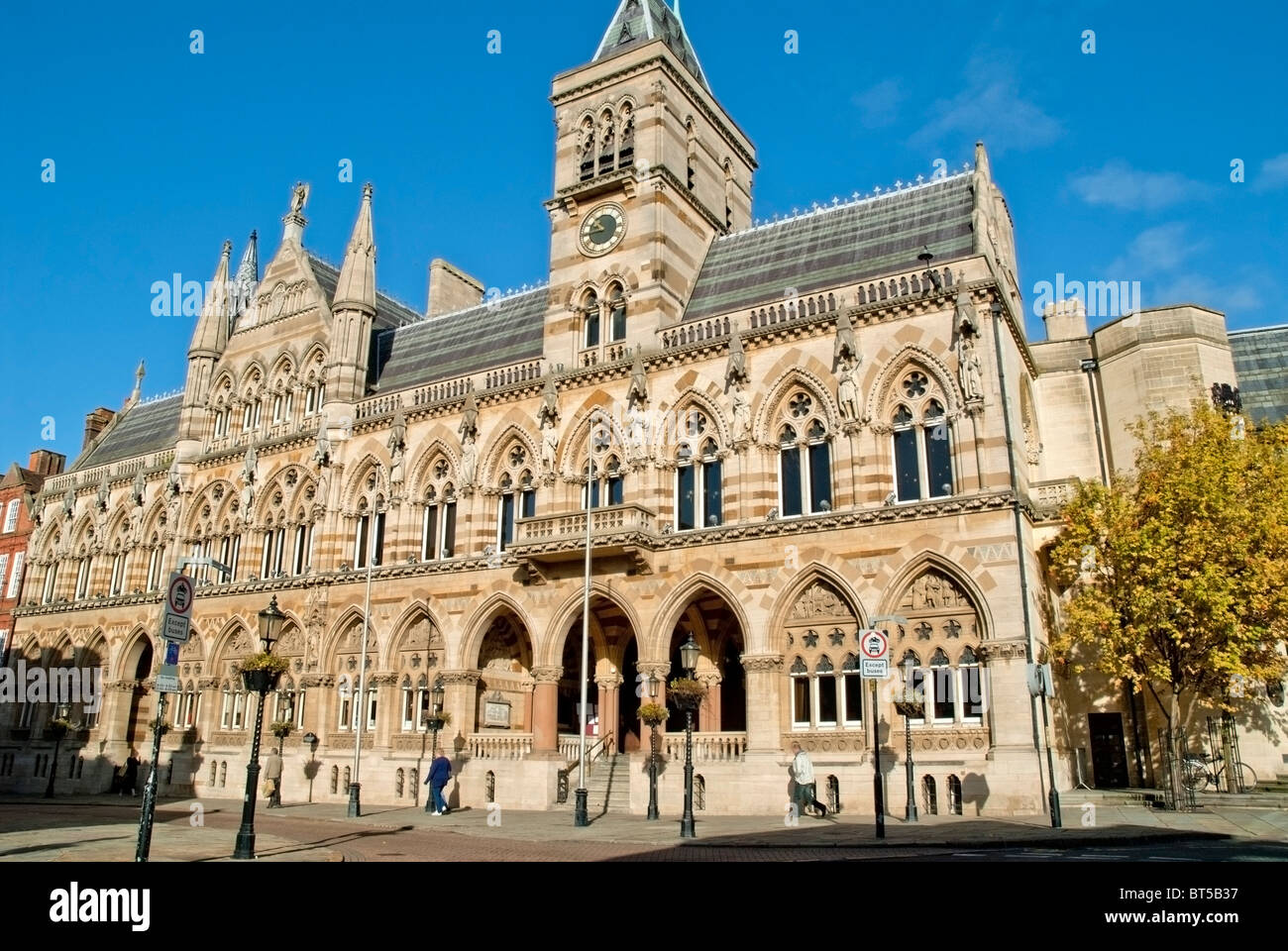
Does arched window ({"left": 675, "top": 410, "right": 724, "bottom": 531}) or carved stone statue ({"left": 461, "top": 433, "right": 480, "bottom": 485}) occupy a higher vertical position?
carved stone statue ({"left": 461, "top": 433, "right": 480, "bottom": 485})

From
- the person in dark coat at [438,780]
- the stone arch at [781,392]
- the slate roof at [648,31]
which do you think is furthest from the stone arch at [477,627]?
the slate roof at [648,31]

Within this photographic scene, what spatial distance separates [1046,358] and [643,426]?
14.9 m

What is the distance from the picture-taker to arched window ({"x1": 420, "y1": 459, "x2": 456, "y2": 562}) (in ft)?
124

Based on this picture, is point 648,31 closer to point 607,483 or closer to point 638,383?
point 638,383

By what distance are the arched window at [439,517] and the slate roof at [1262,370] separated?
28.6 meters

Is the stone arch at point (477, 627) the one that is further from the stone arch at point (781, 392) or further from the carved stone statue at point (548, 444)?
the stone arch at point (781, 392)

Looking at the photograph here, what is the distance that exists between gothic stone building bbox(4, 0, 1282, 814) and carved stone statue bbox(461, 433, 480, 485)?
113 millimetres

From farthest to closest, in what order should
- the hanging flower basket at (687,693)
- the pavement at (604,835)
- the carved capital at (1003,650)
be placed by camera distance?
the carved capital at (1003,650)
the hanging flower basket at (687,693)
the pavement at (604,835)

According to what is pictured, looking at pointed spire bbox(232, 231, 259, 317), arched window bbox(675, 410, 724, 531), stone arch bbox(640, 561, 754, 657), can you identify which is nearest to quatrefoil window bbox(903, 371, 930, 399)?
arched window bbox(675, 410, 724, 531)

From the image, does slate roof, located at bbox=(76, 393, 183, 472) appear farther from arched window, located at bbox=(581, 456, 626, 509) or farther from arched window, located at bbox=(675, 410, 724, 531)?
arched window, located at bbox=(675, 410, 724, 531)

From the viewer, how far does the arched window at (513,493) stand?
119 ft

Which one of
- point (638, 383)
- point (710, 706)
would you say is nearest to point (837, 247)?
point (638, 383)

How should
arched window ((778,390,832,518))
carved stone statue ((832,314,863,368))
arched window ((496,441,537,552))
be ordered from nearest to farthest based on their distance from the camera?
carved stone statue ((832,314,863,368)), arched window ((778,390,832,518)), arched window ((496,441,537,552))

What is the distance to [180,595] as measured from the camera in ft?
50.4
